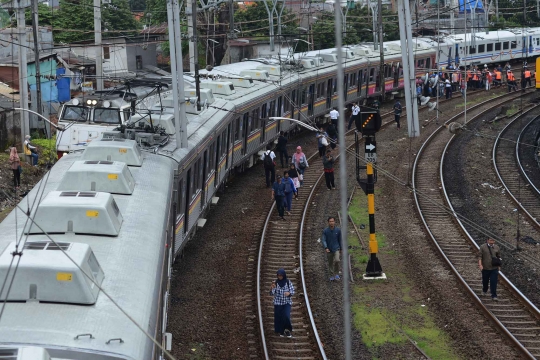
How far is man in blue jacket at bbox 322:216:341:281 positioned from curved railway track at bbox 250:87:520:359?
0.63 metres

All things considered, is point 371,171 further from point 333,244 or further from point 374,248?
point 333,244

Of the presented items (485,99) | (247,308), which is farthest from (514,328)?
(485,99)

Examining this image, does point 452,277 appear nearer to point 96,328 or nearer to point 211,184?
point 211,184

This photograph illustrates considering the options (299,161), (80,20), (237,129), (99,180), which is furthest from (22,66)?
(80,20)

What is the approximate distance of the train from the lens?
7.36m

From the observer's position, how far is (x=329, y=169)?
79.4 feet

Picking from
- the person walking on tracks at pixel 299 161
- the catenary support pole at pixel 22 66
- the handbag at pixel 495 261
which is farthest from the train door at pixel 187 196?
the catenary support pole at pixel 22 66

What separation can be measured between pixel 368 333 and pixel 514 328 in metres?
2.36

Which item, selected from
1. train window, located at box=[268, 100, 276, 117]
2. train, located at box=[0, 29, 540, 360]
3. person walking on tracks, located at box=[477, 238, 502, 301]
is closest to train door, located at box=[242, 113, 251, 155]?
train, located at box=[0, 29, 540, 360]

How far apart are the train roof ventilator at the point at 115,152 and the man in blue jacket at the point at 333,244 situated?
12.8 ft

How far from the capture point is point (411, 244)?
19.7 meters

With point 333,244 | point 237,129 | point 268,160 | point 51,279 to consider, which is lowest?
point 333,244

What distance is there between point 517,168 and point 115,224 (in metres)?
19.5

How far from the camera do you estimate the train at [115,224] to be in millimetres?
7359
